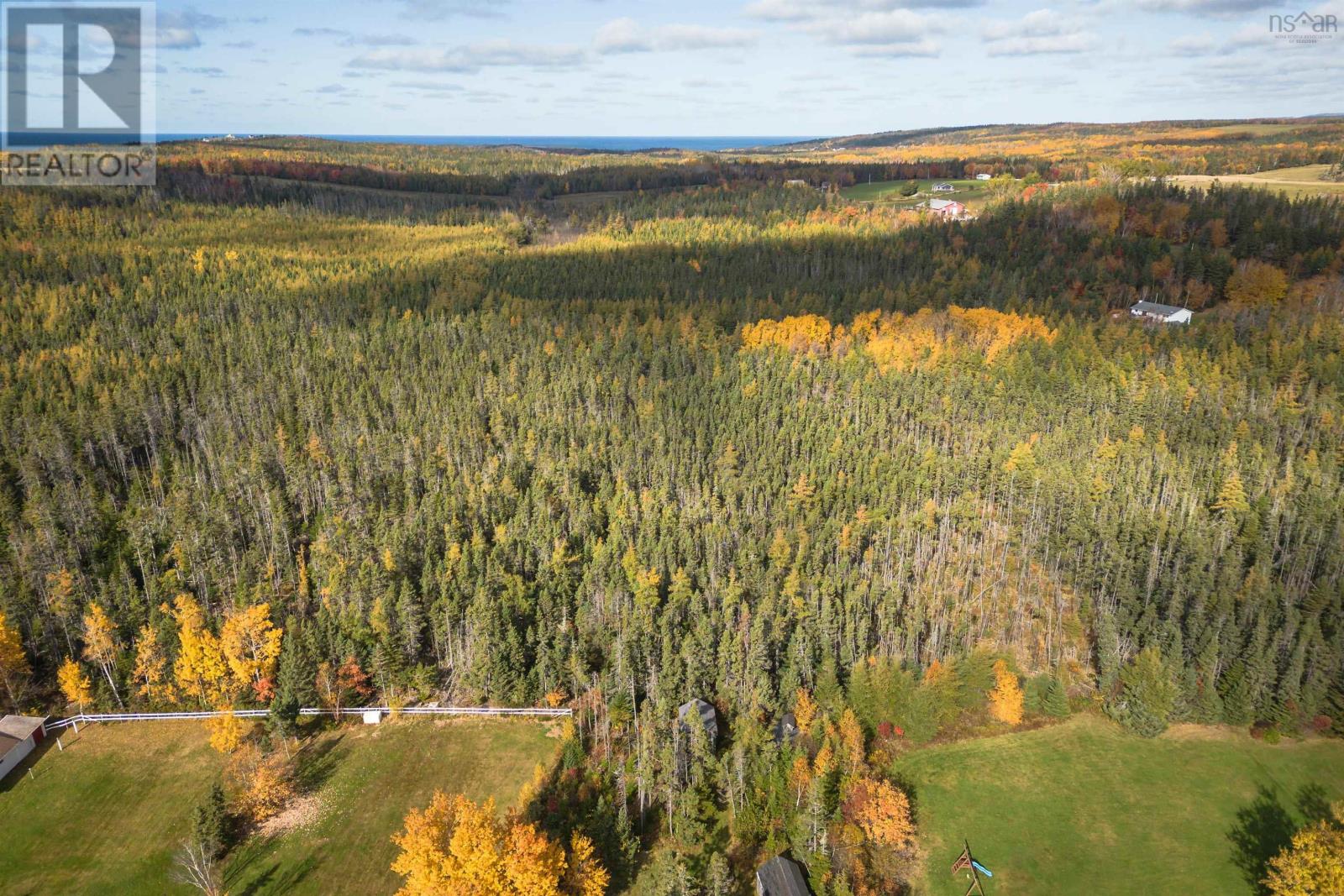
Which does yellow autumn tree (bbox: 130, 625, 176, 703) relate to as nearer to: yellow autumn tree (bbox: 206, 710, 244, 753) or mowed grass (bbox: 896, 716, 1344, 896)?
yellow autumn tree (bbox: 206, 710, 244, 753)

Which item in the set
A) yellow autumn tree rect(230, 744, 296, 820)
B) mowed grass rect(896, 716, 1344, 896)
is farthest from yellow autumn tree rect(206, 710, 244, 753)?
mowed grass rect(896, 716, 1344, 896)

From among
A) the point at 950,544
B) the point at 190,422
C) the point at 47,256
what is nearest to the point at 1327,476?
the point at 950,544

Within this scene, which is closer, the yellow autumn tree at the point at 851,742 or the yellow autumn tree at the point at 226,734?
the yellow autumn tree at the point at 851,742

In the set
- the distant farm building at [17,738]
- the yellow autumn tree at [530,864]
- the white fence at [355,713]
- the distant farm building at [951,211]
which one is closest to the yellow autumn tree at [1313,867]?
the yellow autumn tree at [530,864]

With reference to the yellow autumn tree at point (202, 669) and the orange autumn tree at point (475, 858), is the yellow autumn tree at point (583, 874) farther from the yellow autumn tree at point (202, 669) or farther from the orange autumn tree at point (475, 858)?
the yellow autumn tree at point (202, 669)

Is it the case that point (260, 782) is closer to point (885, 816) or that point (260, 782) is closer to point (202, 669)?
point (202, 669)

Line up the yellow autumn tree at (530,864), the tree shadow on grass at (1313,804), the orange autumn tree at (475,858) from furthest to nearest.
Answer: the tree shadow on grass at (1313,804) < the yellow autumn tree at (530,864) < the orange autumn tree at (475,858)

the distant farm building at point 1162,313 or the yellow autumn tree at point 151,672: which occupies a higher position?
the distant farm building at point 1162,313
